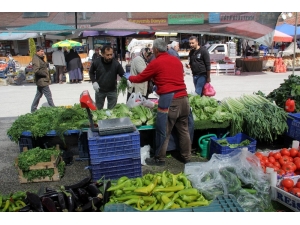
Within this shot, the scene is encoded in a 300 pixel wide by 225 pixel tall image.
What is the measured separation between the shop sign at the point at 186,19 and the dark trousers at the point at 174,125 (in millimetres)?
3993

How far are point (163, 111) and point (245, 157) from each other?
1.39 meters

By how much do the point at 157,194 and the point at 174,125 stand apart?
1.96 metres

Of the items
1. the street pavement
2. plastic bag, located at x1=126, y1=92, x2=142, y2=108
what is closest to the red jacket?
plastic bag, located at x1=126, y1=92, x2=142, y2=108

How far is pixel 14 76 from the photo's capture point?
1616 cm

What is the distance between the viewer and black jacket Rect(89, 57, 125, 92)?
618cm

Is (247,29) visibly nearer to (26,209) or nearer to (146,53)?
(146,53)

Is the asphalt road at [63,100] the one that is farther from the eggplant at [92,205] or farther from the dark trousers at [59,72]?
the eggplant at [92,205]

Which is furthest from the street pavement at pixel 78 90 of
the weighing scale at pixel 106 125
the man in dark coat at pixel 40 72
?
the weighing scale at pixel 106 125

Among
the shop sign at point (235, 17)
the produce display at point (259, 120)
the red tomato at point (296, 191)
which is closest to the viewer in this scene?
the red tomato at point (296, 191)

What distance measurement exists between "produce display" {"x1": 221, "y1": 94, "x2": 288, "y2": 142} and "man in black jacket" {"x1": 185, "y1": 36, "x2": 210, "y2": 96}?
169 cm

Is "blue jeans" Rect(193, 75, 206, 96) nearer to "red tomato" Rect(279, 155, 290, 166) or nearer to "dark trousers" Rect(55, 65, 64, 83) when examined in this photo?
"red tomato" Rect(279, 155, 290, 166)

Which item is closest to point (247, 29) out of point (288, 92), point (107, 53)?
point (288, 92)

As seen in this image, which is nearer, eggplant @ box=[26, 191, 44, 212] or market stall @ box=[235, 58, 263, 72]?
eggplant @ box=[26, 191, 44, 212]

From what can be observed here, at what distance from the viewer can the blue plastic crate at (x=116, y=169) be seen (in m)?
4.34
